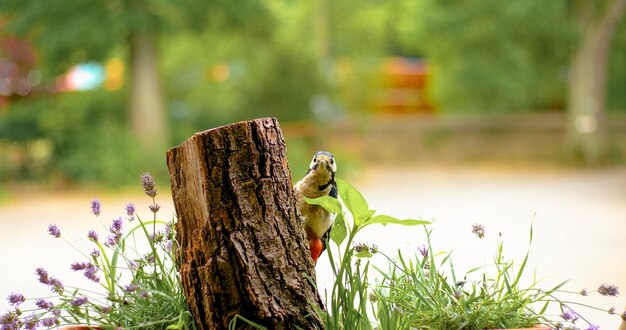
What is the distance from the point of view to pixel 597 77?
12.8 metres

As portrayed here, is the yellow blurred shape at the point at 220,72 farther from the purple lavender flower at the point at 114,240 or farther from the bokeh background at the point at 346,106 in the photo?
the purple lavender flower at the point at 114,240

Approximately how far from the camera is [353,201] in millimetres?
1933

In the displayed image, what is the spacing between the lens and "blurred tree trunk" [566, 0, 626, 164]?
12.6 m

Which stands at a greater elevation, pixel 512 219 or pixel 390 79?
pixel 390 79

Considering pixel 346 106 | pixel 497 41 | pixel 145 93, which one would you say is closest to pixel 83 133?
pixel 145 93

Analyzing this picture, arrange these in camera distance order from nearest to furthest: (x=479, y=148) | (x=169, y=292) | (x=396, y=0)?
1. (x=169, y=292)
2. (x=479, y=148)
3. (x=396, y=0)

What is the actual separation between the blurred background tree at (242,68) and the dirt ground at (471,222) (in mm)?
804

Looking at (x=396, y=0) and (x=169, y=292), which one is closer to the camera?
(x=169, y=292)

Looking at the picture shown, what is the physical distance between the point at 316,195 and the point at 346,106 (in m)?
12.9

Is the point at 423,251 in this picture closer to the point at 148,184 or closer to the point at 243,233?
the point at 243,233

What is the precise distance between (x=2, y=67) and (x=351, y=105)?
5.93 meters

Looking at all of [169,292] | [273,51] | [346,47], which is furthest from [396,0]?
[169,292]

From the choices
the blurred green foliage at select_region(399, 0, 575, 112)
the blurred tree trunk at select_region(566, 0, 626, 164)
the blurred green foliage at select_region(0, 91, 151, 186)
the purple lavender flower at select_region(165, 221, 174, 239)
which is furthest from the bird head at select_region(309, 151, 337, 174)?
the blurred tree trunk at select_region(566, 0, 626, 164)

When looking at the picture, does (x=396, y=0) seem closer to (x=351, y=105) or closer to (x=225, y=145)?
(x=351, y=105)
